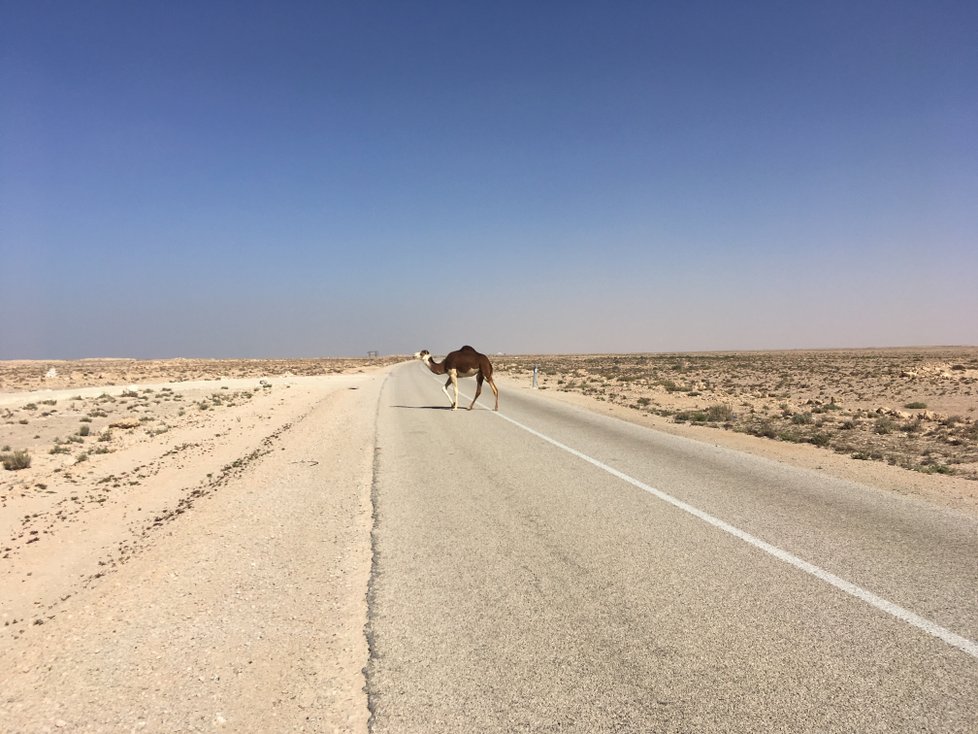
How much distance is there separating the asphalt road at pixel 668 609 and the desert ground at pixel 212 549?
1.78ft

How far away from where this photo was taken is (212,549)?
6.51 m

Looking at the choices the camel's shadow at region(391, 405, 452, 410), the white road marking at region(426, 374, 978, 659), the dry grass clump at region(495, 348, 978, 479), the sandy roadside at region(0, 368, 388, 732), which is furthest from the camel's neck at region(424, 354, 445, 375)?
the white road marking at region(426, 374, 978, 659)

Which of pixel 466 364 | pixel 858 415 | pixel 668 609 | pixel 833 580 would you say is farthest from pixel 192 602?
pixel 858 415

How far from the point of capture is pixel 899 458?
39.9 ft

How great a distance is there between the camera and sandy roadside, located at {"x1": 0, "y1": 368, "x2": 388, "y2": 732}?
3.50 metres

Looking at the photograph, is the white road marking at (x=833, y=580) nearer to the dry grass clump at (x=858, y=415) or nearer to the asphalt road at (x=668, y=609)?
the asphalt road at (x=668, y=609)

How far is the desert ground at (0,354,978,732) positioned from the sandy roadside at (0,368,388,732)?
0.02 m

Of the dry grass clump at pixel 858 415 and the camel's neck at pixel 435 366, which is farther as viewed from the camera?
the camel's neck at pixel 435 366

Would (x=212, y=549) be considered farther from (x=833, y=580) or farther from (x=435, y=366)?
(x=435, y=366)

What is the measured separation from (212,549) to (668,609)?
4.75 metres

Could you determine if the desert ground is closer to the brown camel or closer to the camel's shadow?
the camel's shadow

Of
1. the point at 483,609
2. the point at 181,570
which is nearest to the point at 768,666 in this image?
the point at 483,609

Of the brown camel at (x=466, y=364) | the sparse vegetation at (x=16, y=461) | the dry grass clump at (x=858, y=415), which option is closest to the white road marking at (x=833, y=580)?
the dry grass clump at (x=858, y=415)

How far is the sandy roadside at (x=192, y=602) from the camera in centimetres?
350
